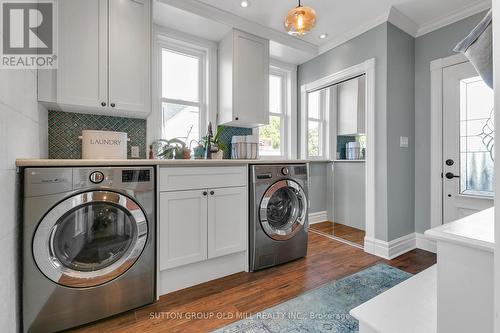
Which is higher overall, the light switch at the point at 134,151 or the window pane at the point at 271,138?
the window pane at the point at 271,138

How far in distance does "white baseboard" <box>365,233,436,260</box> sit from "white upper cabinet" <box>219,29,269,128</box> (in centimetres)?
180

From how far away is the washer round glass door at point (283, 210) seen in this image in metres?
2.11

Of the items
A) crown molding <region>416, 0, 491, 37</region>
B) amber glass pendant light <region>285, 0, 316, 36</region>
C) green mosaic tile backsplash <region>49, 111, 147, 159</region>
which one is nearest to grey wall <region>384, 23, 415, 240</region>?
crown molding <region>416, 0, 491, 37</region>

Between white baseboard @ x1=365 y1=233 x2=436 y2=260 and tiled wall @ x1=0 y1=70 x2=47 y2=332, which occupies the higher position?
tiled wall @ x1=0 y1=70 x2=47 y2=332

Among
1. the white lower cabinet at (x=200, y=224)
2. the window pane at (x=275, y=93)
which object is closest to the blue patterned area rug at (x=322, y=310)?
the white lower cabinet at (x=200, y=224)

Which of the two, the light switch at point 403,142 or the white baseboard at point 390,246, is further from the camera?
the light switch at point 403,142

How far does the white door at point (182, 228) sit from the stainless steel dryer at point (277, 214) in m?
0.46

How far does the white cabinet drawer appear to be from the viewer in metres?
1.68

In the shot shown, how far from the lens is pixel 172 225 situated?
170 centimetres

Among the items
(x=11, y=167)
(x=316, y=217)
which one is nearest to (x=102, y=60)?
(x=11, y=167)

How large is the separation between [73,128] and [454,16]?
150 inches

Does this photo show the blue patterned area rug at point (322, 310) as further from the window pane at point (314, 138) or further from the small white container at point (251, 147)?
the window pane at point (314, 138)

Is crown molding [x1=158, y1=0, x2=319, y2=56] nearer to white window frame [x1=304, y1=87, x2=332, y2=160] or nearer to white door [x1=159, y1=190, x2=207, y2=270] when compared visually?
white window frame [x1=304, y1=87, x2=332, y2=160]

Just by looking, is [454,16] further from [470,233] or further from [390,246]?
[470,233]
